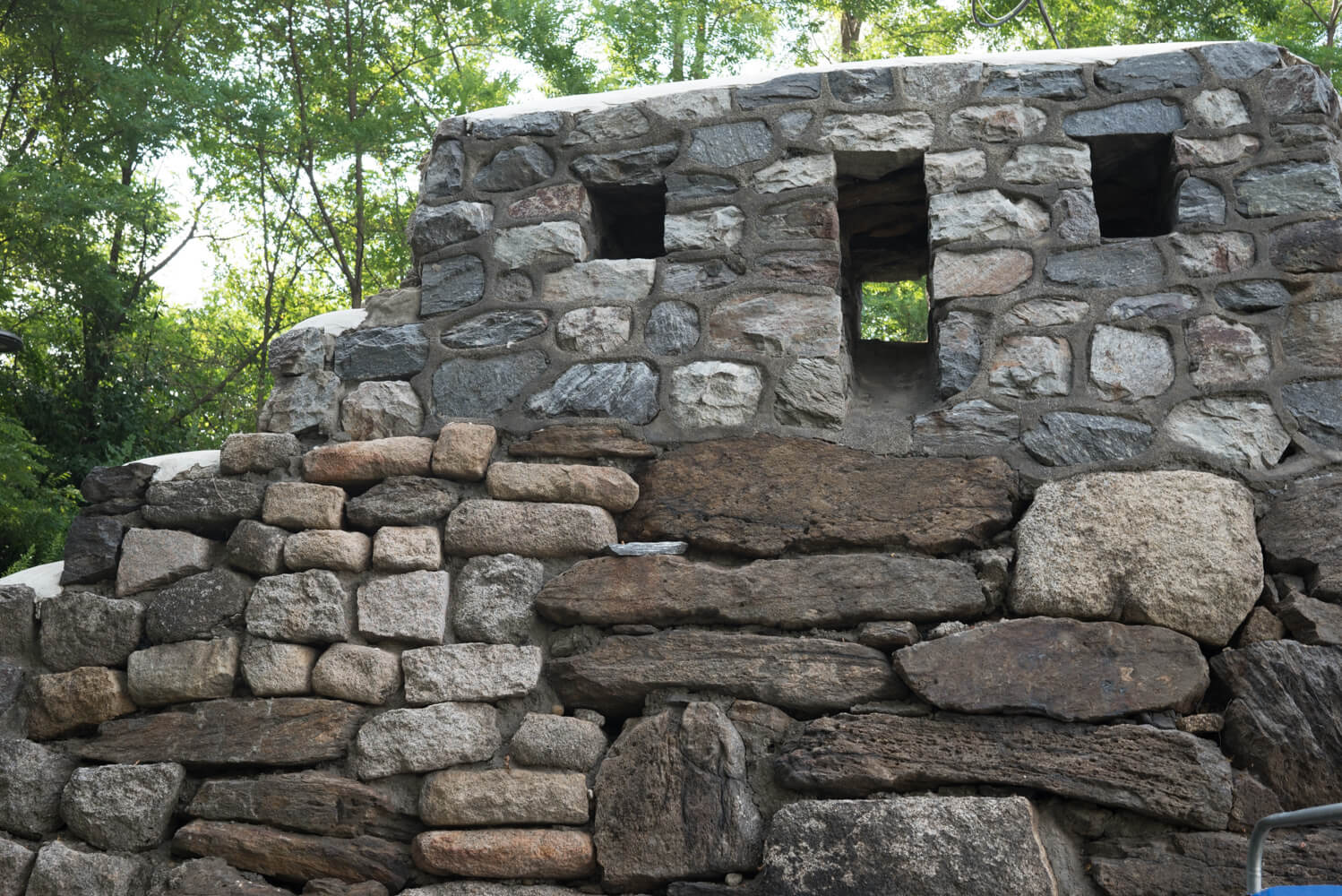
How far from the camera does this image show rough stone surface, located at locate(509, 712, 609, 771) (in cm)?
242

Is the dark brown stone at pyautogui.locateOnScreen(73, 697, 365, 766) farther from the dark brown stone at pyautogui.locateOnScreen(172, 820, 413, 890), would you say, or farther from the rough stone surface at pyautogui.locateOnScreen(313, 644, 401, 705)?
the dark brown stone at pyautogui.locateOnScreen(172, 820, 413, 890)

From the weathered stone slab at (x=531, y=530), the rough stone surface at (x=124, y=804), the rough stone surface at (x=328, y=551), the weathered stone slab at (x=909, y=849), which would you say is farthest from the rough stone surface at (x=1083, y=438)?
the rough stone surface at (x=124, y=804)

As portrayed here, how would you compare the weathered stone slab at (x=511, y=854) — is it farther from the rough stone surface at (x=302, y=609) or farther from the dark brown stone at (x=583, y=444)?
the dark brown stone at (x=583, y=444)

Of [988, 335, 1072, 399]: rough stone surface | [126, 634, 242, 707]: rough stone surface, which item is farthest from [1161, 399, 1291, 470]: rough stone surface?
[126, 634, 242, 707]: rough stone surface

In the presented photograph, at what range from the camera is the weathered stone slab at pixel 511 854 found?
2.32m

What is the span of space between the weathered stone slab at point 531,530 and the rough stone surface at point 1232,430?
1321 mm

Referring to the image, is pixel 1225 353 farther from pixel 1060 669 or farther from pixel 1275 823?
pixel 1275 823

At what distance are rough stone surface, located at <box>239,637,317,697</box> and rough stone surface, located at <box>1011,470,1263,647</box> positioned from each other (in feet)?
5.21

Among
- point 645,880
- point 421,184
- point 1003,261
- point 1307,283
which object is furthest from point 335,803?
point 1307,283

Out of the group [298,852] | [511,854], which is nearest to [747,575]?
[511,854]

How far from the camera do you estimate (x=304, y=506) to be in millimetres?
2713

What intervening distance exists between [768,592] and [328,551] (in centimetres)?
103

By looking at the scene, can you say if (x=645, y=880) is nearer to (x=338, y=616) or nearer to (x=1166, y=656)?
(x=338, y=616)

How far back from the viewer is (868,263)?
3.32 m
